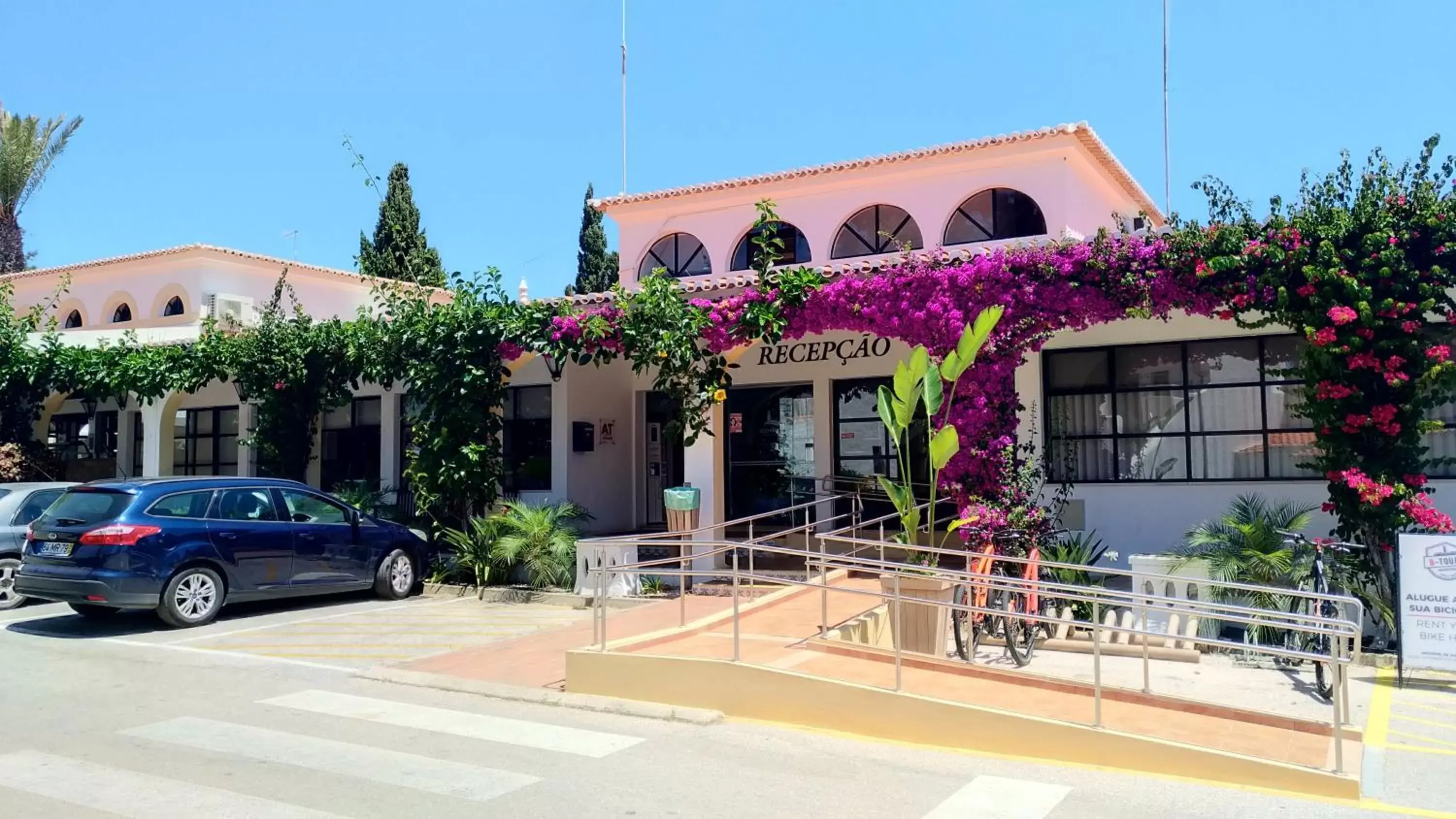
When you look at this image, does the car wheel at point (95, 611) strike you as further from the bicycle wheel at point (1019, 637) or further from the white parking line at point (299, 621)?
the bicycle wheel at point (1019, 637)

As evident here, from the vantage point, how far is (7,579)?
13.1m

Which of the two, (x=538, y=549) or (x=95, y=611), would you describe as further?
(x=538, y=549)

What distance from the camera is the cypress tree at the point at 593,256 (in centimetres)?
3897

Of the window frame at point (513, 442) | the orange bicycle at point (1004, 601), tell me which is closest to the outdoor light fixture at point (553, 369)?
the window frame at point (513, 442)

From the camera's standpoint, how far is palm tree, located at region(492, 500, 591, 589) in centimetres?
1420

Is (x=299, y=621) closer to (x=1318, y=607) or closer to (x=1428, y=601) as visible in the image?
(x=1318, y=607)

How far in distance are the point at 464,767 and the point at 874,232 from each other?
17.6 m

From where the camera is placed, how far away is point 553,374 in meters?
17.6

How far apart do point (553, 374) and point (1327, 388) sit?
11.2m

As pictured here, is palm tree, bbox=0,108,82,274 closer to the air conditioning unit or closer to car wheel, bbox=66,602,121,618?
the air conditioning unit

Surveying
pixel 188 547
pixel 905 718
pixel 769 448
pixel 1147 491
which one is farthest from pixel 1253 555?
pixel 188 547

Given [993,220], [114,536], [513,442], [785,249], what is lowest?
[114,536]

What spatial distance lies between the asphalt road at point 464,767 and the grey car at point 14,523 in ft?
15.9

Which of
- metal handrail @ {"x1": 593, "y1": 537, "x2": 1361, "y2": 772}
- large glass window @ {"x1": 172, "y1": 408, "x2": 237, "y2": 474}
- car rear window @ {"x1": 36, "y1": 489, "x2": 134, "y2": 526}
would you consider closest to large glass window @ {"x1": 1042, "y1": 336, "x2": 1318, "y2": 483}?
metal handrail @ {"x1": 593, "y1": 537, "x2": 1361, "y2": 772}
